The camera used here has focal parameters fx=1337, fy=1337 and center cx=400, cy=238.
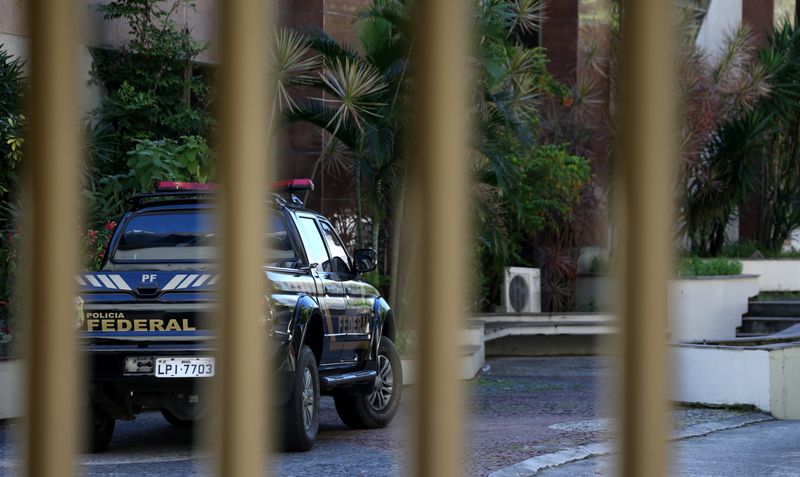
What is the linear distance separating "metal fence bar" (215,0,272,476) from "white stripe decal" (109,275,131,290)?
8.18 meters

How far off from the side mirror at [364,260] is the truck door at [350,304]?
0.38 feet

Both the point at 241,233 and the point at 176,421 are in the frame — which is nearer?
the point at 241,233

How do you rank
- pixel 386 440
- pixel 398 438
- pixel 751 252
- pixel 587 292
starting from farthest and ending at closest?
pixel 751 252 < pixel 587 292 < pixel 386 440 < pixel 398 438

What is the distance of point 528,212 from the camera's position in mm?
20156

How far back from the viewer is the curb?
838 cm

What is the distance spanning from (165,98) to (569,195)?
652 cm

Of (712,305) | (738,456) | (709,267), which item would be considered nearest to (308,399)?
(738,456)

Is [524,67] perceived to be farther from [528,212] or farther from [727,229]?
[727,229]

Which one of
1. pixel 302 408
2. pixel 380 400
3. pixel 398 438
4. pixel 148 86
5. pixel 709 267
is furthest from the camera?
pixel 709 267

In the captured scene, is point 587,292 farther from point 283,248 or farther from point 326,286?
point 283,248

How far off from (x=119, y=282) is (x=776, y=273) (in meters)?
16.5

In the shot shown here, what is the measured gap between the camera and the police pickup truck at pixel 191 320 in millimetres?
8938

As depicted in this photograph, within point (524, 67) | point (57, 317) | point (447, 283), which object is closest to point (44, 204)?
point (57, 317)

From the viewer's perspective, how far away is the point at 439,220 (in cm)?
103
